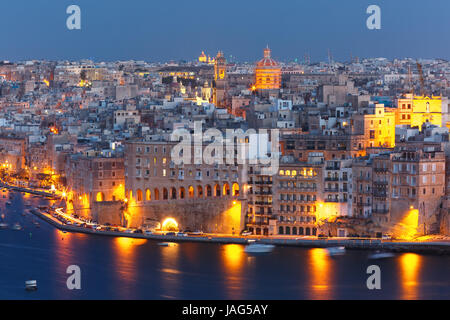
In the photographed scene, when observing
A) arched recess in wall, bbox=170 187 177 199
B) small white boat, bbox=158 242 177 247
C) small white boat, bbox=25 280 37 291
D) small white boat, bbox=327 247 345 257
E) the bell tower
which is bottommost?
small white boat, bbox=25 280 37 291

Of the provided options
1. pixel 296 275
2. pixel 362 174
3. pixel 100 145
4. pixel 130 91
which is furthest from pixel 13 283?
pixel 130 91

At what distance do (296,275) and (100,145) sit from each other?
1274cm

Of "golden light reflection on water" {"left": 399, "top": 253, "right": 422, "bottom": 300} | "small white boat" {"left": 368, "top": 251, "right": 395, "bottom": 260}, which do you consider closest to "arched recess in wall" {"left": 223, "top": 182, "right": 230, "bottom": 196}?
"small white boat" {"left": 368, "top": 251, "right": 395, "bottom": 260}

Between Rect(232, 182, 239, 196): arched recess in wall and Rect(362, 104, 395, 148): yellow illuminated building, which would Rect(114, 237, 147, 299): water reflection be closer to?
Rect(232, 182, 239, 196): arched recess in wall

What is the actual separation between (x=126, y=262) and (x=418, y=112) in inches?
495

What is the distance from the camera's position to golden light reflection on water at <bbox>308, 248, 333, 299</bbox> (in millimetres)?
25312

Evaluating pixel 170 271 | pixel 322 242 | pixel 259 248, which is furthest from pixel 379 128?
pixel 170 271

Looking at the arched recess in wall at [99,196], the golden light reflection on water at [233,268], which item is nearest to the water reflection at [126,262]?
the golden light reflection on water at [233,268]

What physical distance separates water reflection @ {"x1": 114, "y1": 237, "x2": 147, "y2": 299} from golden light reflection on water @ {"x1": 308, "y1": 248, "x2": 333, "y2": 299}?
371cm

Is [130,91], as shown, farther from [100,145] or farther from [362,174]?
[362,174]

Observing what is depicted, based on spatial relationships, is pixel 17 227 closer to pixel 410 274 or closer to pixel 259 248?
pixel 259 248

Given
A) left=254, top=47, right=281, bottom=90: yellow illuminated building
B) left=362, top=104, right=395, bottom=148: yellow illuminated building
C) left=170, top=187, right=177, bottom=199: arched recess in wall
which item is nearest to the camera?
left=170, top=187, right=177, bottom=199: arched recess in wall

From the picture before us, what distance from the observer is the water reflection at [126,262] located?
26178 mm

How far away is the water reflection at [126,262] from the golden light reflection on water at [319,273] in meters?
3.71
